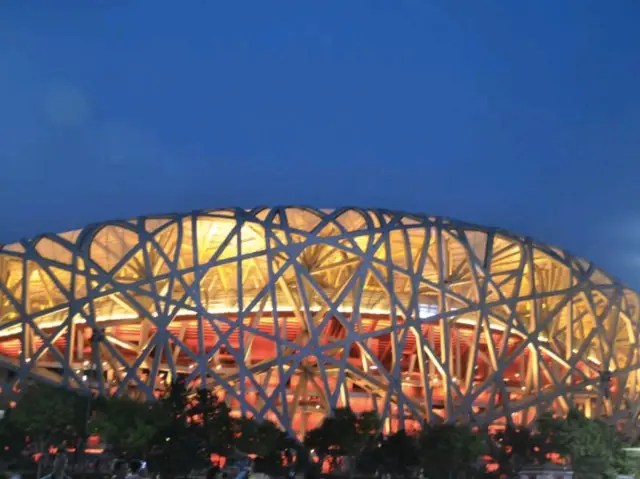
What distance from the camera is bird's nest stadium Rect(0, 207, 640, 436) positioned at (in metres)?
40.1

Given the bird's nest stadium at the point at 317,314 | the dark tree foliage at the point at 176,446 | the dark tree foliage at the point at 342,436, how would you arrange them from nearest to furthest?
the dark tree foliage at the point at 176,446, the dark tree foliage at the point at 342,436, the bird's nest stadium at the point at 317,314

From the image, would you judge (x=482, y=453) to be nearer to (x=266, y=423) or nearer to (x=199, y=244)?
(x=266, y=423)

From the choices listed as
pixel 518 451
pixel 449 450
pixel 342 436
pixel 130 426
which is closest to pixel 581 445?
pixel 518 451

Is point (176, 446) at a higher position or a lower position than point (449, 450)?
higher

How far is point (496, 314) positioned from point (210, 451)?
19.7m

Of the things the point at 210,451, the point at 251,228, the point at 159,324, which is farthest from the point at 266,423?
the point at 251,228

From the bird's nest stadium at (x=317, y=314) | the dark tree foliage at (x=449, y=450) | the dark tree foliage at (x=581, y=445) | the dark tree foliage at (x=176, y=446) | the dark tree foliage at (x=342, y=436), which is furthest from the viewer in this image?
the bird's nest stadium at (x=317, y=314)

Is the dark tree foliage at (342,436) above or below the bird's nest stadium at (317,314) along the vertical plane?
below

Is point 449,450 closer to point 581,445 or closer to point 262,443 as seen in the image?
point 581,445

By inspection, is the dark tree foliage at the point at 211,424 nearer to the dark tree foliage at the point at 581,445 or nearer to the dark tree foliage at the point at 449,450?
the dark tree foliage at the point at 449,450

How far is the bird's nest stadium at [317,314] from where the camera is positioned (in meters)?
40.1

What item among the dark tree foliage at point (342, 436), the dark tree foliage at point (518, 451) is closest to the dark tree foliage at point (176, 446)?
the dark tree foliage at point (342, 436)

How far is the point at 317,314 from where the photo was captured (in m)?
42.7

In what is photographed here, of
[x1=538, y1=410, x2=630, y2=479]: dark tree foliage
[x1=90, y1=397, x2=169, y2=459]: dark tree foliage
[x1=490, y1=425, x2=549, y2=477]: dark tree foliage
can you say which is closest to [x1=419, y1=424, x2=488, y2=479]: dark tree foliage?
[x1=490, y1=425, x2=549, y2=477]: dark tree foliage
